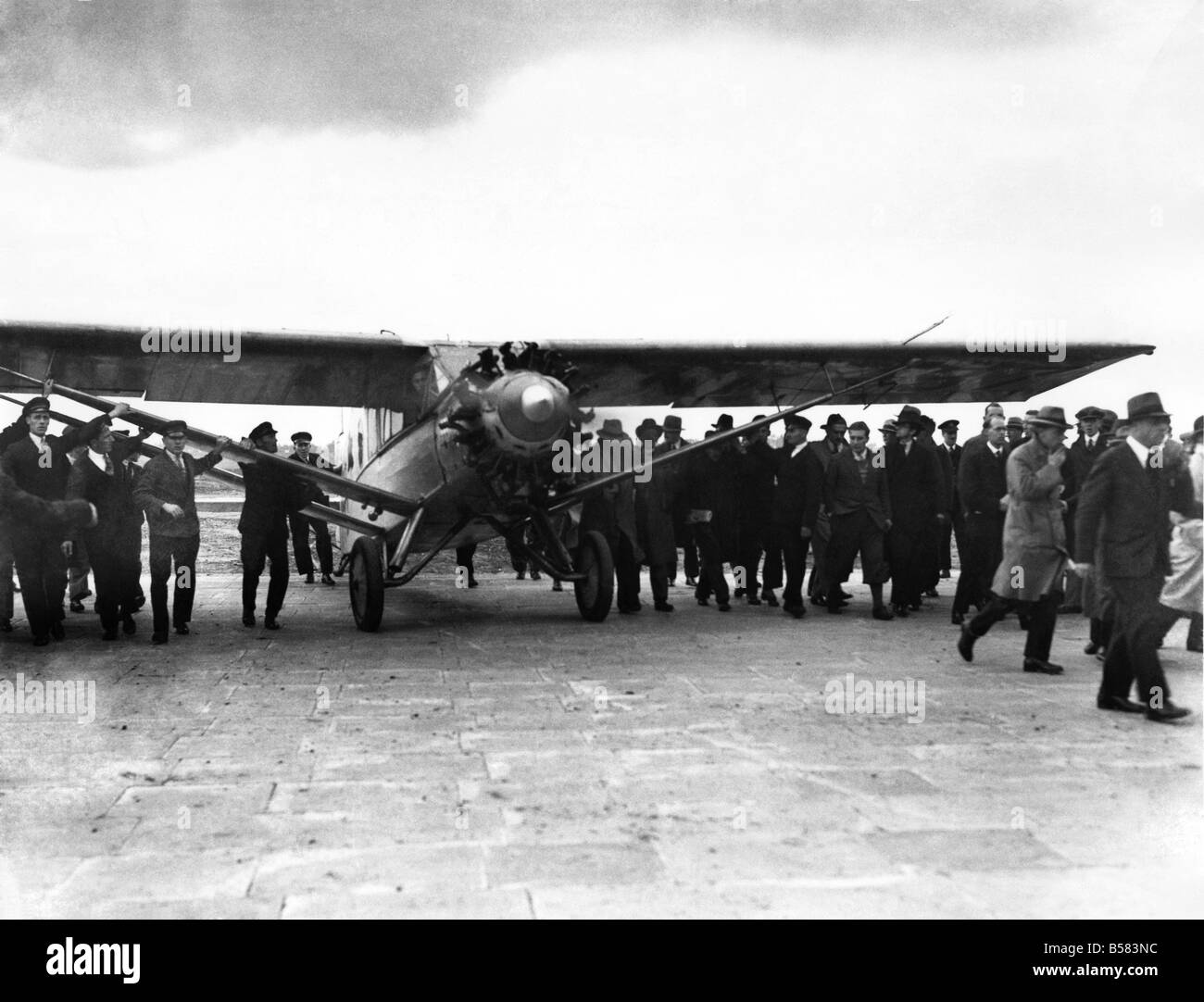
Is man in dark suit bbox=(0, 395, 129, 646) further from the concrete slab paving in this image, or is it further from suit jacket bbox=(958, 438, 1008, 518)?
suit jacket bbox=(958, 438, 1008, 518)

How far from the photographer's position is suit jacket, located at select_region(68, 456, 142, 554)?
9.15 metres

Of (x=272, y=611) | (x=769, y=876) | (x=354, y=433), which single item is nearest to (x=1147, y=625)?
(x=769, y=876)

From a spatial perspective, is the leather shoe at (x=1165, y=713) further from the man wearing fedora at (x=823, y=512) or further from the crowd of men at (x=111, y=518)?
the crowd of men at (x=111, y=518)

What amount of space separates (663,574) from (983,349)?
412 cm

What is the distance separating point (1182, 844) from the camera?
12.3ft

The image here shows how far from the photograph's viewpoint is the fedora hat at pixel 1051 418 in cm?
738

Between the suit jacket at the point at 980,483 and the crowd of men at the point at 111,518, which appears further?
the suit jacket at the point at 980,483

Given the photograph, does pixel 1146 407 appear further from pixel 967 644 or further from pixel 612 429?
pixel 612 429

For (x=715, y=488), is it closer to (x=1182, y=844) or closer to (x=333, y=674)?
(x=333, y=674)

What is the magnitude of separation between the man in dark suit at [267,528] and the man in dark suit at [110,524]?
94 cm

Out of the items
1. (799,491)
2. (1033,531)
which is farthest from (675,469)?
(1033,531)

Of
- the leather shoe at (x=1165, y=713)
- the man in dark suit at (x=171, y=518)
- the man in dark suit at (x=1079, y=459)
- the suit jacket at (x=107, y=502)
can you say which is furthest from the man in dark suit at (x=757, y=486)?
the suit jacket at (x=107, y=502)

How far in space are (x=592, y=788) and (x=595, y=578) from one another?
5.78 m
